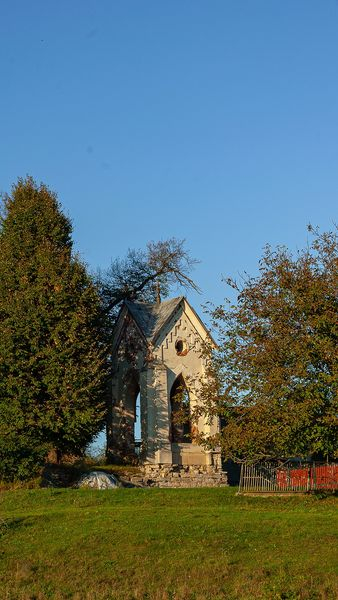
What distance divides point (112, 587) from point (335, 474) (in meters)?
18.5

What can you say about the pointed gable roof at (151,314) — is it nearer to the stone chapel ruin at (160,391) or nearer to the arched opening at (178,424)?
the stone chapel ruin at (160,391)

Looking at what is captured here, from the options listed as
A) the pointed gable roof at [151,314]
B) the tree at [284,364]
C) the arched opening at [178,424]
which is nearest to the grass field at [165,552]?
the tree at [284,364]

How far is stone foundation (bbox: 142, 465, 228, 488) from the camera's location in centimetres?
4253

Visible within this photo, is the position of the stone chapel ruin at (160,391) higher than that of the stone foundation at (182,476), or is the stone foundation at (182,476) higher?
the stone chapel ruin at (160,391)

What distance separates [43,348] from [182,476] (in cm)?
965

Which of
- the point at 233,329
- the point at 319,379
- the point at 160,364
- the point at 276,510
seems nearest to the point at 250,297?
the point at 233,329

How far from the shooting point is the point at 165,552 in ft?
78.9

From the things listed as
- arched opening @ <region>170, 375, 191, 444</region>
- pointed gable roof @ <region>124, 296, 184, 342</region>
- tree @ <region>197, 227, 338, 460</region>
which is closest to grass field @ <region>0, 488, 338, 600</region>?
tree @ <region>197, 227, 338, 460</region>

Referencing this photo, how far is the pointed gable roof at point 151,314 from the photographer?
45.6 meters

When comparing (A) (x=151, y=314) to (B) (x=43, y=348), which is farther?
(A) (x=151, y=314)

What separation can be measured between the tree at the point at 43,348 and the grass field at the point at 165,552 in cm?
688

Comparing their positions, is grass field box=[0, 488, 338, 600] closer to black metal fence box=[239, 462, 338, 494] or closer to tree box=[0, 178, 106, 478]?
black metal fence box=[239, 462, 338, 494]

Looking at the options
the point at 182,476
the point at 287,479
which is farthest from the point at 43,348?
the point at 287,479

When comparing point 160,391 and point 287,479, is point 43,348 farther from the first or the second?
point 287,479
